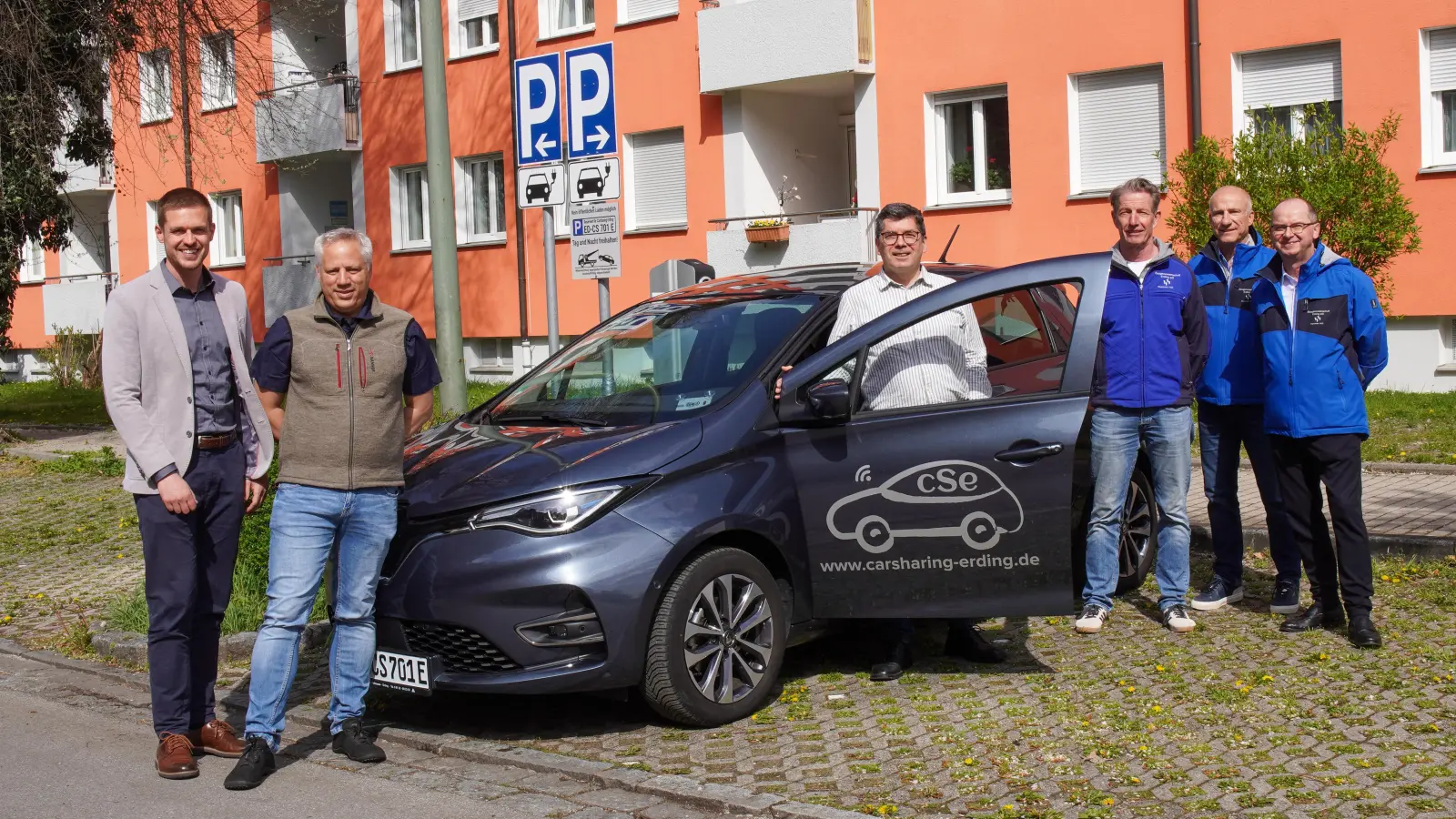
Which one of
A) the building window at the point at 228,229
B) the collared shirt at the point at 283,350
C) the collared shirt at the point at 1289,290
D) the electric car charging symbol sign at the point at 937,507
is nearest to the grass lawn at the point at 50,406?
the building window at the point at 228,229

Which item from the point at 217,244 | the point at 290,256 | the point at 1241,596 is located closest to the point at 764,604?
the point at 1241,596

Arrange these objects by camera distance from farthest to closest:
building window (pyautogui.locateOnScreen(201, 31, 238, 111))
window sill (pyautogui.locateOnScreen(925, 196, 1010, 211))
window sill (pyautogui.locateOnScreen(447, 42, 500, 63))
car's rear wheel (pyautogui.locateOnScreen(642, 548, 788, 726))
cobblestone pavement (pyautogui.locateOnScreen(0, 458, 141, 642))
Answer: window sill (pyautogui.locateOnScreen(447, 42, 500, 63))
window sill (pyautogui.locateOnScreen(925, 196, 1010, 211))
building window (pyautogui.locateOnScreen(201, 31, 238, 111))
cobblestone pavement (pyautogui.locateOnScreen(0, 458, 141, 642))
car's rear wheel (pyautogui.locateOnScreen(642, 548, 788, 726))

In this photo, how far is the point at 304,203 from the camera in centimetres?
3052

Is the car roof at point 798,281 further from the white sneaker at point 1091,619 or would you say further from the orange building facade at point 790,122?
the orange building facade at point 790,122

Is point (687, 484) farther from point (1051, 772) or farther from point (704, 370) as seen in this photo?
point (1051, 772)

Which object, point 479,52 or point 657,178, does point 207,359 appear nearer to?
point 657,178

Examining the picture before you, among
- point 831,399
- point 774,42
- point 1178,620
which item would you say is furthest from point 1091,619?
point 774,42

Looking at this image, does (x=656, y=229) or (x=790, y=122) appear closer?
(x=790, y=122)

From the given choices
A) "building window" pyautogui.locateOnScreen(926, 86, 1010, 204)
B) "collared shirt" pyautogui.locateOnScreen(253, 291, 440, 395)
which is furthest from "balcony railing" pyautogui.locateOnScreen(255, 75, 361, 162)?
"collared shirt" pyautogui.locateOnScreen(253, 291, 440, 395)

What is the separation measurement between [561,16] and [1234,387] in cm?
1947

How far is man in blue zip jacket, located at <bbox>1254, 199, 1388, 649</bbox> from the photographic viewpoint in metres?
6.88

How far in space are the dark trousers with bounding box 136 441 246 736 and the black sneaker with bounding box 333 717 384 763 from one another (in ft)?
1.85

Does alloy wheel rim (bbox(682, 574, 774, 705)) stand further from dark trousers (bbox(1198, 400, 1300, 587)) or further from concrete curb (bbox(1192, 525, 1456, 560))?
concrete curb (bbox(1192, 525, 1456, 560))

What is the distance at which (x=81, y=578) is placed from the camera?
1005 centimetres
